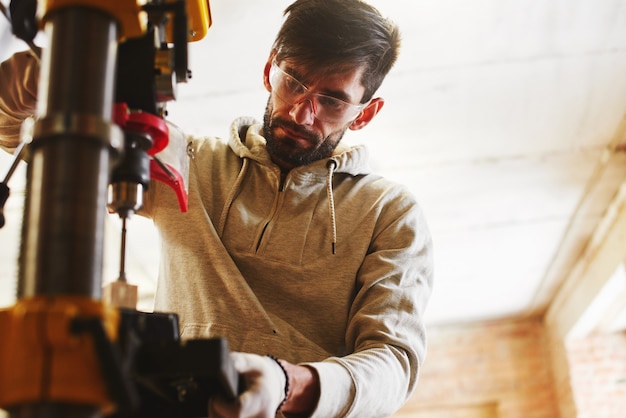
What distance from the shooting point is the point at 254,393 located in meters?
0.87

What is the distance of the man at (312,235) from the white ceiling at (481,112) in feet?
3.18

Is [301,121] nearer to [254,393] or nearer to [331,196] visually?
[331,196]

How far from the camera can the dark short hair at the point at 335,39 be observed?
181 cm

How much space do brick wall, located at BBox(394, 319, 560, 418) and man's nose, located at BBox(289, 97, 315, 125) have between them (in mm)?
5070

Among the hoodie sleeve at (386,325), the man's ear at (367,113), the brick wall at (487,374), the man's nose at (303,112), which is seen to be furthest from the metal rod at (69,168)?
the brick wall at (487,374)

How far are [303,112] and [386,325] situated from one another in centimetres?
59

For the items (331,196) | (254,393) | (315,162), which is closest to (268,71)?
(315,162)

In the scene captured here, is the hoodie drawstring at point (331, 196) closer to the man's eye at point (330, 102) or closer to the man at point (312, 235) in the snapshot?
the man at point (312, 235)

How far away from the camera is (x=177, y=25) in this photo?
36.8 inches

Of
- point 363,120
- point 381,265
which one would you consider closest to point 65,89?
point 381,265

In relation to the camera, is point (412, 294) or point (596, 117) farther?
point (596, 117)

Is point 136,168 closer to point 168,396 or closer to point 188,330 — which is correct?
point 168,396

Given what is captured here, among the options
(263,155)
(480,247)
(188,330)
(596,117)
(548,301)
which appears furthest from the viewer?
(548,301)

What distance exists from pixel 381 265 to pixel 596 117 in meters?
2.46
